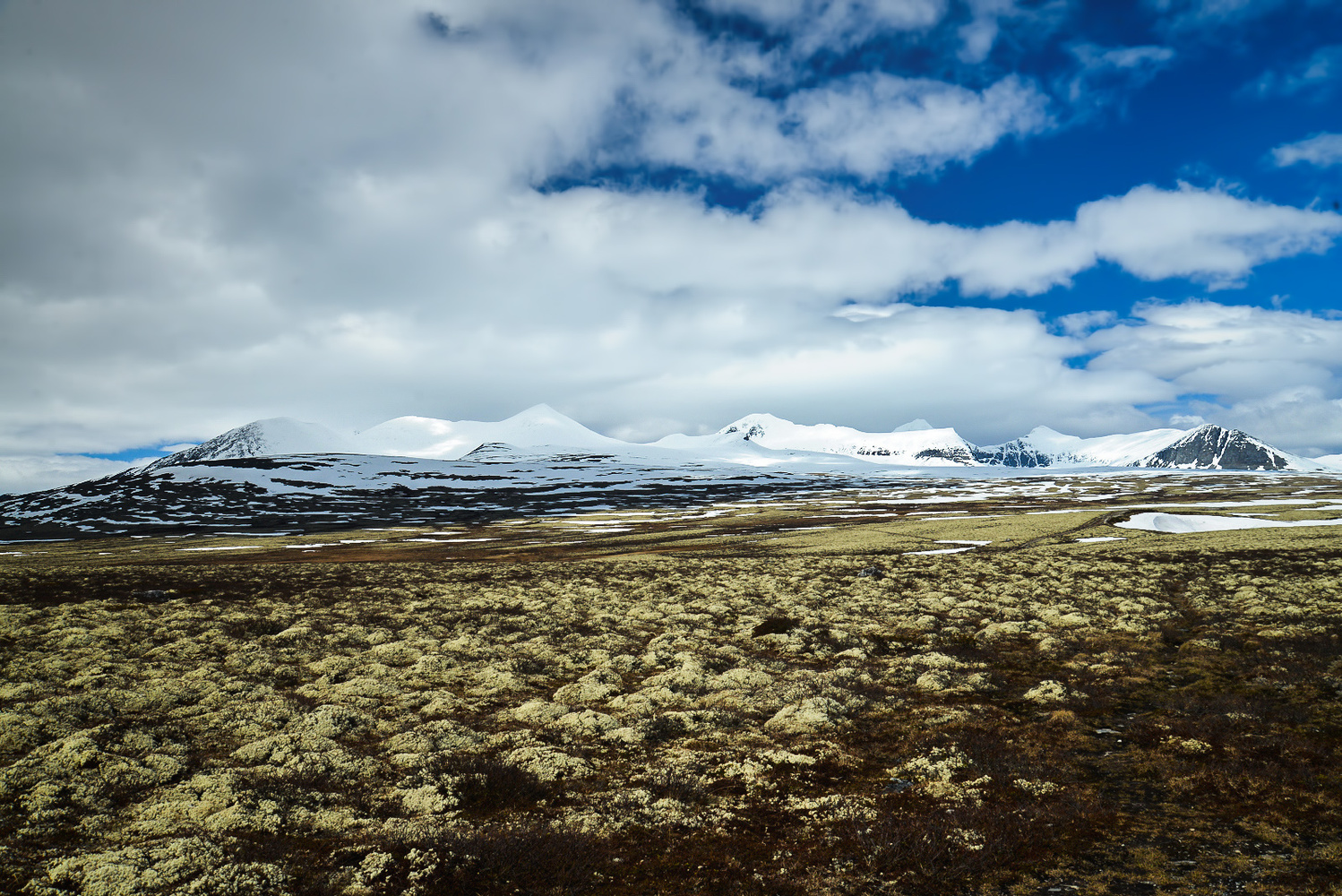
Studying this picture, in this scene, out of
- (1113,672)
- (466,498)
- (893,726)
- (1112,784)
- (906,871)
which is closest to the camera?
(906,871)

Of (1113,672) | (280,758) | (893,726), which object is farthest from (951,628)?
(280,758)

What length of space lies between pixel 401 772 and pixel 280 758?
8.69ft

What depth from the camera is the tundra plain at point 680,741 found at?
30.8 ft

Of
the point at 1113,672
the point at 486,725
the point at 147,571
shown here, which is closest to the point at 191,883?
the point at 486,725

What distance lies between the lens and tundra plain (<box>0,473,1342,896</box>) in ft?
30.8

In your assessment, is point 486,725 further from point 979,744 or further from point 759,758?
point 979,744

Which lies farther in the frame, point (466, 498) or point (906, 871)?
point (466, 498)

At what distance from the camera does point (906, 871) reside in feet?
30.3

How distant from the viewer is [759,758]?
13.1m

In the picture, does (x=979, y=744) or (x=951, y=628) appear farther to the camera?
(x=951, y=628)

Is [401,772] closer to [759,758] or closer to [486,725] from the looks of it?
[486,725]

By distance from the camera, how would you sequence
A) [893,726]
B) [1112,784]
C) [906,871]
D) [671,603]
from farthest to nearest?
[671,603] → [893,726] → [1112,784] → [906,871]

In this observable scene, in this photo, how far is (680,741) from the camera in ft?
46.6

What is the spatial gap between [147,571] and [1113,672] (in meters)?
50.2
